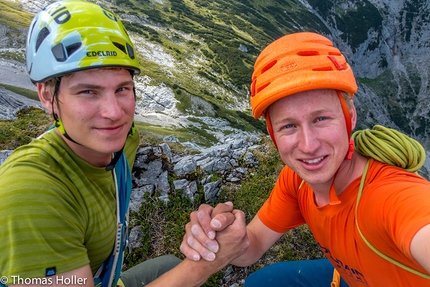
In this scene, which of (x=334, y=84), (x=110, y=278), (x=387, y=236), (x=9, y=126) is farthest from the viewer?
(x=9, y=126)

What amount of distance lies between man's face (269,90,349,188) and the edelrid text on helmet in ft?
6.55

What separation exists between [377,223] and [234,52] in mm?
81943

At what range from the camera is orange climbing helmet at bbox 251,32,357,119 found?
2633mm

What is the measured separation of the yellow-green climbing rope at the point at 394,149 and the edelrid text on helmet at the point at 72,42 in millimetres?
2932

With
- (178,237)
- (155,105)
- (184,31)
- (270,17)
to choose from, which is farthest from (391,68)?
(178,237)

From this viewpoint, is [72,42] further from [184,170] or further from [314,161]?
[184,170]

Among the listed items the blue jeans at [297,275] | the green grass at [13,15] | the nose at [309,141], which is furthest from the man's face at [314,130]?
the green grass at [13,15]

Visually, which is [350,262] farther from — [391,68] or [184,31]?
[391,68]

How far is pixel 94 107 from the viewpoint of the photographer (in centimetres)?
295

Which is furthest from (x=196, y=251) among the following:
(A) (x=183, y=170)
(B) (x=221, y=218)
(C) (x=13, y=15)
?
(C) (x=13, y=15)

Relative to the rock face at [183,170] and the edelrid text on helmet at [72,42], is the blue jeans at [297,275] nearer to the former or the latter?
the edelrid text on helmet at [72,42]

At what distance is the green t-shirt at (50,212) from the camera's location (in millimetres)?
2189

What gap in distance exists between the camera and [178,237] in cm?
704

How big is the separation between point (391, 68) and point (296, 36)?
13606 cm
